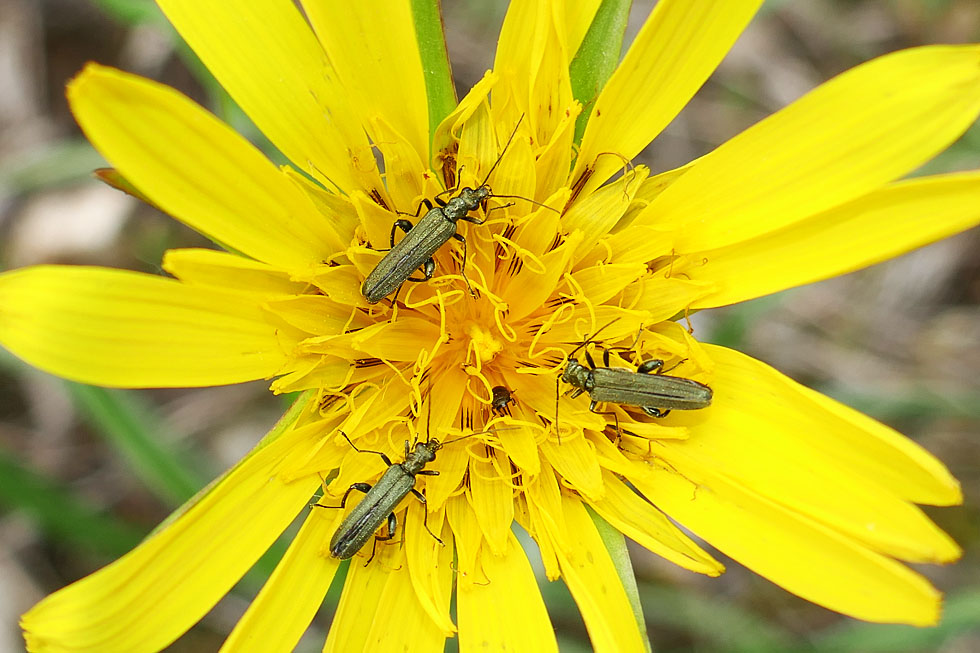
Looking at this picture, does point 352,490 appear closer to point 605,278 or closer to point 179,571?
point 179,571

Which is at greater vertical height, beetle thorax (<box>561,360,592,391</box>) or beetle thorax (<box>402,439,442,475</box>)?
beetle thorax (<box>561,360,592,391</box>)

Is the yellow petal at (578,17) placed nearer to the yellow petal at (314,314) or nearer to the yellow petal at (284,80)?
the yellow petal at (284,80)

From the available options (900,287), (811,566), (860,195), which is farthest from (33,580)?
(900,287)

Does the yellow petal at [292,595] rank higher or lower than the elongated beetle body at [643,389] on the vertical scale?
lower

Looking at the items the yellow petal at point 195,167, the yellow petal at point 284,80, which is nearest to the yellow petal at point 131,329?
the yellow petal at point 195,167

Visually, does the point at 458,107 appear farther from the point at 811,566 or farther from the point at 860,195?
the point at 811,566

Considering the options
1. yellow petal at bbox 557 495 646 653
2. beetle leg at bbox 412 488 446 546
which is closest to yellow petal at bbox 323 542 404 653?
beetle leg at bbox 412 488 446 546

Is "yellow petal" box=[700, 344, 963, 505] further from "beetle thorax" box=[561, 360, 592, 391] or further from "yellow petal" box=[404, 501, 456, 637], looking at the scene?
"yellow petal" box=[404, 501, 456, 637]
